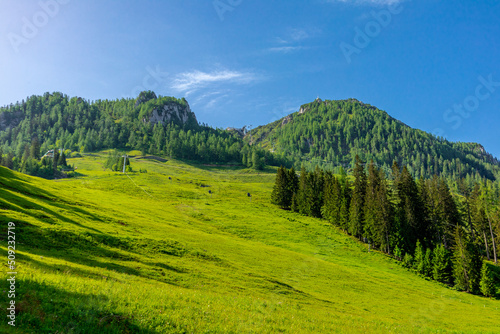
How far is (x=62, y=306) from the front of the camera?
12.2m

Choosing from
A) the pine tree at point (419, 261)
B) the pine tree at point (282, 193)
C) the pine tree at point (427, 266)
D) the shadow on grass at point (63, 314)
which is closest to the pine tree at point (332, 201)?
the pine tree at point (282, 193)

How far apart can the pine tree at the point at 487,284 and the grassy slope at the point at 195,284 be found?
18.2 ft

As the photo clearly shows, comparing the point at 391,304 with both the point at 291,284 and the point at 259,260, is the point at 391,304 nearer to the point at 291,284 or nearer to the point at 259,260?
the point at 291,284

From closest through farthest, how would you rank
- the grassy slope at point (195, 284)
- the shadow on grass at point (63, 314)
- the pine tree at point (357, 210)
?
the shadow on grass at point (63, 314) < the grassy slope at point (195, 284) < the pine tree at point (357, 210)

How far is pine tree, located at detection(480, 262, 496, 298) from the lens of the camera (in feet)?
209

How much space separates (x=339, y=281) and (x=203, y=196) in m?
83.0

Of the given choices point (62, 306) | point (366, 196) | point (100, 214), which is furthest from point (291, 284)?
point (366, 196)

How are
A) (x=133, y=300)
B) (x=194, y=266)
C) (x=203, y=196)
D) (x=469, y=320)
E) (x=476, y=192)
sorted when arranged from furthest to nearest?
(x=203, y=196)
(x=476, y=192)
(x=469, y=320)
(x=194, y=266)
(x=133, y=300)

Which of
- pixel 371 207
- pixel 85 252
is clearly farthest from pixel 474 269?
pixel 85 252

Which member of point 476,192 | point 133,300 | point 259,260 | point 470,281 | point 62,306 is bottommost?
point 470,281

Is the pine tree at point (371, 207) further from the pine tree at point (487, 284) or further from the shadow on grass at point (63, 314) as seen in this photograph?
the shadow on grass at point (63, 314)

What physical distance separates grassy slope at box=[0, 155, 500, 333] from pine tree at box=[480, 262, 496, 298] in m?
5.55

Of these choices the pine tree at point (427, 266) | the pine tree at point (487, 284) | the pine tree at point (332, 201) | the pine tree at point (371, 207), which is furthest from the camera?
the pine tree at point (332, 201)

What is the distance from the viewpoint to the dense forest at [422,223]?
228 ft
